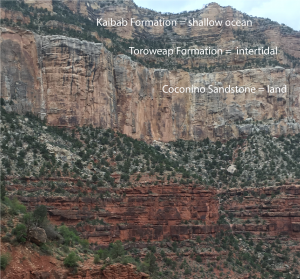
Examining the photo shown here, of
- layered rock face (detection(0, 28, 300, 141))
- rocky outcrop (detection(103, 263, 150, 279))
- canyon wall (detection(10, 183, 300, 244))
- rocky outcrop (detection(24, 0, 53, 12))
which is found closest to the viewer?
rocky outcrop (detection(103, 263, 150, 279))

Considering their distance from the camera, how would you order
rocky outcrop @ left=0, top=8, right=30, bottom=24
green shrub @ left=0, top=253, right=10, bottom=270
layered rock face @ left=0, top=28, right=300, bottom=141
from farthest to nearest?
rocky outcrop @ left=0, top=8, right=30, bottom=24
layered rock face @ left=0, top=28, right=300, bottom=141
green shrub @ left=0, top=253, right=10, bottom=270

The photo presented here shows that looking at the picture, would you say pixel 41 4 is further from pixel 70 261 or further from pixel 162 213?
pixel 70 261

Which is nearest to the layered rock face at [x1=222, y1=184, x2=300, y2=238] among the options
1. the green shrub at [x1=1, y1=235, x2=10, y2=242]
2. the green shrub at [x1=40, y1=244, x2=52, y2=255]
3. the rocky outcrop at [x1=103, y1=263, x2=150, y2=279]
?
the rocky outcrop at [x1=103, y1=263, x2=150, y2=279]

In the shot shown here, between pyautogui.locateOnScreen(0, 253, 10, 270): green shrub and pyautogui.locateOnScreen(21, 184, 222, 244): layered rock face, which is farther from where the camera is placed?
pyautogui.locateOnScreen(21, 184, 222, 244): layered rock face

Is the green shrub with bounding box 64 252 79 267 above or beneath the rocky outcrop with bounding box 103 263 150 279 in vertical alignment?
above

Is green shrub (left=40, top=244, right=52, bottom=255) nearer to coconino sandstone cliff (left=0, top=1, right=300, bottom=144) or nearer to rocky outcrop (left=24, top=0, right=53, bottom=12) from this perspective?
coconino sandstone cliff (left=0, top=1, right=300, bottom=144)

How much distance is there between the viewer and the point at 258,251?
71.7 meters

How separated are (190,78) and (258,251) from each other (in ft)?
119

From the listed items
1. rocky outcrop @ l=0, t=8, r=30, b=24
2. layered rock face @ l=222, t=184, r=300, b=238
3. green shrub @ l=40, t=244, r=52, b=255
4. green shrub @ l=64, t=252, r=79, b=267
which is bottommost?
layered rock face @ l=222, t=184, r=300, b=238

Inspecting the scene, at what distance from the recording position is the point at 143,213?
61.9 m

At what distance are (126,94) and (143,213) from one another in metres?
27.5

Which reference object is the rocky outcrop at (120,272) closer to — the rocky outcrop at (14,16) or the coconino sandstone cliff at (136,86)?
the coconino sandstone cliff at (136,86)

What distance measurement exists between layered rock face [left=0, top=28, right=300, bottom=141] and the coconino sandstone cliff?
0.43 ft

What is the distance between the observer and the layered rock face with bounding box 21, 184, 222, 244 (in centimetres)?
5656
